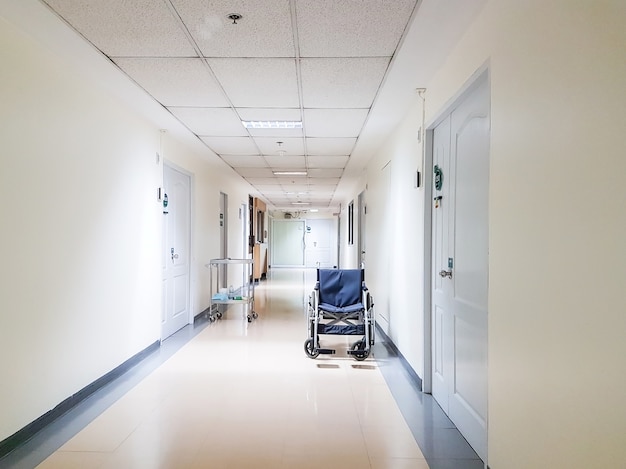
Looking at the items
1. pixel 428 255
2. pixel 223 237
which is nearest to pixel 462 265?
pixel 428 255

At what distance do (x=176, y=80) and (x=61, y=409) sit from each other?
2642mm

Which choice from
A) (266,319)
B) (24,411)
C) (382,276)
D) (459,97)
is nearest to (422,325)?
(459,97)

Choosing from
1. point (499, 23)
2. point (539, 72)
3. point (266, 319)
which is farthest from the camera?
point (266, 319)

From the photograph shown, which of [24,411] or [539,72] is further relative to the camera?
[24,411]

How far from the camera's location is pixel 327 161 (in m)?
6.90

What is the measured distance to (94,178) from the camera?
3.48 m

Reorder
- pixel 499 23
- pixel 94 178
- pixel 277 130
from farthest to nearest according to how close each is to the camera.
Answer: pixel 277 130 < pixel 94 178 < pixel 499 23

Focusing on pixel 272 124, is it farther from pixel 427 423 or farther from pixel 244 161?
pixel 427 423

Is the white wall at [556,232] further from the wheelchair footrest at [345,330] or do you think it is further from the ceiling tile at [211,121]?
the ceiling tile at [211,121]

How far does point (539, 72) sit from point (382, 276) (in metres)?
4.33

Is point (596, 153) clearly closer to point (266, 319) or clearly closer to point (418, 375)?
point (418, 375)

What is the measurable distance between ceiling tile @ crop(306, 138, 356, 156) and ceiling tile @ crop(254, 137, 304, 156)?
0.13 meters

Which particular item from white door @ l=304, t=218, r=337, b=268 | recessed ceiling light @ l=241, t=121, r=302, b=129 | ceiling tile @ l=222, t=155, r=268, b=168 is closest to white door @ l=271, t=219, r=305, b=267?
white door @ l=304, t=218, r=337, b=268

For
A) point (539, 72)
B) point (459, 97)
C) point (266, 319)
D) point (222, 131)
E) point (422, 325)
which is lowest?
point (266, 319)
